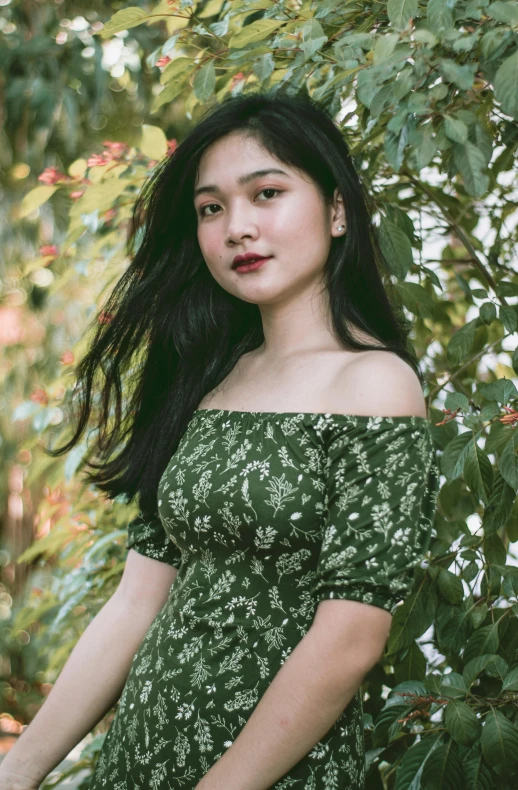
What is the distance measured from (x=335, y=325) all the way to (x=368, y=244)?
0.48 feet

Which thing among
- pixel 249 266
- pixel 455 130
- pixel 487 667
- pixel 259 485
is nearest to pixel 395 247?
pixel 249 266

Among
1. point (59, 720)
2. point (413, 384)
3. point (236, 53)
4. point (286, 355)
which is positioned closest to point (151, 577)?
point (59, 720)

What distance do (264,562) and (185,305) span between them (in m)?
0.58

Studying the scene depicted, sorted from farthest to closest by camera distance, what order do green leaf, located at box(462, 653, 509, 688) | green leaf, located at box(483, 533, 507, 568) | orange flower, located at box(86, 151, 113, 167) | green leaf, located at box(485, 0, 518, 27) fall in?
1. orange flower, located at box(86, 151, 113, 167)
2. green leaf, located at box(483, 533, 507, 568)
3. green leaf, located at box(462, 653, 509, 688)
4. green leaf, located at box(485, 0, 518, 27)

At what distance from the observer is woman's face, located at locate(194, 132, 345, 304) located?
1.19 meters

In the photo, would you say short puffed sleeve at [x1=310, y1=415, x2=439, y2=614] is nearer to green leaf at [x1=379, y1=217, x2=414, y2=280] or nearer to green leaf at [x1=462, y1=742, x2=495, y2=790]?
green leaf at [x1=462, y1=742, x2=495, y2=790]

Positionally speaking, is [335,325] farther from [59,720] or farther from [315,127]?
[59,720]

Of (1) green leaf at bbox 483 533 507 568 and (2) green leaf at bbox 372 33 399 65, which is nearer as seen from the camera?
(2) green leaf at bbox 372 33 399 65

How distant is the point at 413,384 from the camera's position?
106 cm

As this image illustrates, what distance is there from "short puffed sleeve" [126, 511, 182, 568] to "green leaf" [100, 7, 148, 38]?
81 centimetres

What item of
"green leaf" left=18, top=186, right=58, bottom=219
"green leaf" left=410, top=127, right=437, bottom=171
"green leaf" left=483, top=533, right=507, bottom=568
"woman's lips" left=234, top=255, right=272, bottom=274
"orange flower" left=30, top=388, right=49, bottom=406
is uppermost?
"green leaf" left=18, top=186, right=58, bottom=219

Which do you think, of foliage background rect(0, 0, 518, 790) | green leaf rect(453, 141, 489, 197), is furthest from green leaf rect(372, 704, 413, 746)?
green leaf rect(453, 141, 489, 197)

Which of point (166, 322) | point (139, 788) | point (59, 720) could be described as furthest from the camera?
point (166, 322)

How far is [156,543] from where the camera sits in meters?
1.41
